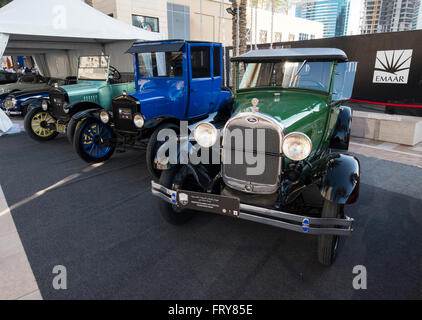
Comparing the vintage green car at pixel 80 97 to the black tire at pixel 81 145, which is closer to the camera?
the black tire at pixel 81 145

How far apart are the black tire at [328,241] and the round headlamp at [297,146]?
1.46 feet

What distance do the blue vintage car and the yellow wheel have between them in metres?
2.12

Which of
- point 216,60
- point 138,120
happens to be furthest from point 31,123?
point 216,60

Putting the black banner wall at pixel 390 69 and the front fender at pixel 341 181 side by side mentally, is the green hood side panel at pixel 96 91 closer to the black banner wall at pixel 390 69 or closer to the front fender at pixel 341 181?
the front fender at pixel 341 181

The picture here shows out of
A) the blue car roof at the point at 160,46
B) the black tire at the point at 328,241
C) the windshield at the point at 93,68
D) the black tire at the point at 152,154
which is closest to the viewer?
the black tire at the point at 328,241

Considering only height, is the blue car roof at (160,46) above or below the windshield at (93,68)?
above

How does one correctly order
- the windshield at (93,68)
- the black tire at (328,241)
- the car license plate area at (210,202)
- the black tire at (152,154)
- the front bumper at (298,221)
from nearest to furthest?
the front bumper at (298,221) < the black tire at (328,241) < the car license plate area at (210,202) < the black tire at (152,154) < the windshield at (93,68)

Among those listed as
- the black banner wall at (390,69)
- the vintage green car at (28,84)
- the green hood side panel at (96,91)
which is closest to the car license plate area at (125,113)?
the green hood side panel at (96,91)

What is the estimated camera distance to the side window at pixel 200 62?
5.26 m

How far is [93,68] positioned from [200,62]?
2850mm

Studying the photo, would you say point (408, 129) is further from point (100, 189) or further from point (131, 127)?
point (100, 189)

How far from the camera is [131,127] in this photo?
4855 mm
